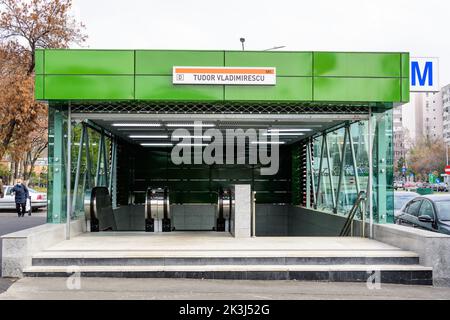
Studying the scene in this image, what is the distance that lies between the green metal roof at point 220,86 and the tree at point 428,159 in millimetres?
81431

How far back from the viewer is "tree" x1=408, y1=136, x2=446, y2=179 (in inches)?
3487

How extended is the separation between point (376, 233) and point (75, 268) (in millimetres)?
6152

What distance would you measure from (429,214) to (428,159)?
82.2m

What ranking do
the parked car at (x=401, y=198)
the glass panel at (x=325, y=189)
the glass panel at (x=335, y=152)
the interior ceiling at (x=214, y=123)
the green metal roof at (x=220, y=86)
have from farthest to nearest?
the parked car at (x=401, y=198) < the glass panel at (x=325, y=189) < the glass panel at (x=335, y=152) < the interior ceiling at (x=214, y=123) < the green metal roof at (x=220, y=86)

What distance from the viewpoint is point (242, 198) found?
40.9 ft

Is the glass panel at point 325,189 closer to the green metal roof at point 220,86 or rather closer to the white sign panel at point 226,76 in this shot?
the green metal roof at point 220,86

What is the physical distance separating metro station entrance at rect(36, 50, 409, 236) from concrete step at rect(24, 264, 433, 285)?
2681 mm

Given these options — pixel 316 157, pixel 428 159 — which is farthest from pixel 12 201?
pixel 428 159

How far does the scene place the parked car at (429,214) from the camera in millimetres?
11492

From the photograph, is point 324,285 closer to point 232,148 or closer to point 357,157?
point 357,157

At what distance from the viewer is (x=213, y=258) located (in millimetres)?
9625

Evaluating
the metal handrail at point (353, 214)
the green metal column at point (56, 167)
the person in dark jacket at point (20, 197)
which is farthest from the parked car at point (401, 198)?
the person in dark jacket at point (20, 197)

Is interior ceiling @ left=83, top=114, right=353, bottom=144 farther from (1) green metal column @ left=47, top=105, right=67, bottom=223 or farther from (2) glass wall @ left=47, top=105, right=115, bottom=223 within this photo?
(1) green metal column @ left=47, top=105, right=67, bottom=223
